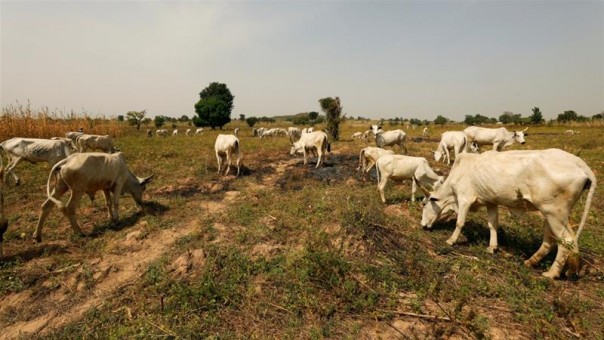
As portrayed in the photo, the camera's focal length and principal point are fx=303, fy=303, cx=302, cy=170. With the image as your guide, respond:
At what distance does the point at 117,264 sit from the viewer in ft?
19.6

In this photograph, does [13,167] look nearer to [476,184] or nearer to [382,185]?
[382,185]

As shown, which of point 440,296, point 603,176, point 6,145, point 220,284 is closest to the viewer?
point 440,296

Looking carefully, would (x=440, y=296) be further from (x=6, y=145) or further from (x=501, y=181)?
(x=6, y=145)

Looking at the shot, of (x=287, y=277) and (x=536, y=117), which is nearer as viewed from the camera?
(x=287, y=277)

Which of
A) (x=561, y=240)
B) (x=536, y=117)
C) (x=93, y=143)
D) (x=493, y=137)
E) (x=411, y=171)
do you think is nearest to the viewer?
(x=561, y=240)

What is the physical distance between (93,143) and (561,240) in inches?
829

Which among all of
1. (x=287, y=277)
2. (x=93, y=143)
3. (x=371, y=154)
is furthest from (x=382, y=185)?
(x=93, y=143)

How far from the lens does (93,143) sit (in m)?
17.8

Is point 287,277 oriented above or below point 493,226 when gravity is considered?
below

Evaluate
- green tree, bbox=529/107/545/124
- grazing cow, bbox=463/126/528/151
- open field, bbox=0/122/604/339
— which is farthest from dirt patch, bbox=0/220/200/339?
green tree, bbox=529/107/545/124

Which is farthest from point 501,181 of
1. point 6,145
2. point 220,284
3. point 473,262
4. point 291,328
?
point 6,145

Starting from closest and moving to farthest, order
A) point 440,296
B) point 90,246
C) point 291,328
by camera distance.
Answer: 1. point 291,328
2. point 440,296
3. point 90,246

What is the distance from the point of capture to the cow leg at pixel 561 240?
4949 millimetres

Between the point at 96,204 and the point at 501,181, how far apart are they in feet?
35.5
